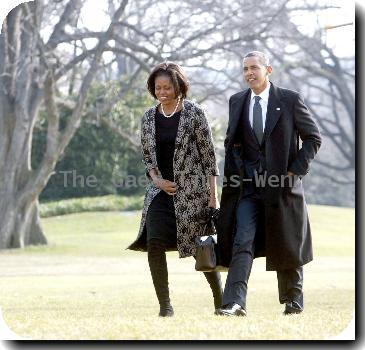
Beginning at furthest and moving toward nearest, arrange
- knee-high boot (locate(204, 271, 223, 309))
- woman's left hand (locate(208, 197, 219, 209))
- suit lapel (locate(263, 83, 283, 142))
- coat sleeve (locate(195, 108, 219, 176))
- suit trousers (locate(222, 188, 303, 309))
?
knee-high boot (locate(204, 271, 223, 309))
woman's left hand (locate(208, 197, 219, 209))
coat sleeve (locate(195, 108, 219, 176))
suit lapel (locate(263, 83, 283, 142))
suit trousers (locate(222, 188, 303, 309))

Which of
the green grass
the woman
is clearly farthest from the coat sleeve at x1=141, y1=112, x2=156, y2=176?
the green grass

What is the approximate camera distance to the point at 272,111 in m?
7.90

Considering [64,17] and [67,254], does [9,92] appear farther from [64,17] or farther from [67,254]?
[67,254]

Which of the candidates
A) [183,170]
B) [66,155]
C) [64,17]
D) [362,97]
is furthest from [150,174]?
[66,155]

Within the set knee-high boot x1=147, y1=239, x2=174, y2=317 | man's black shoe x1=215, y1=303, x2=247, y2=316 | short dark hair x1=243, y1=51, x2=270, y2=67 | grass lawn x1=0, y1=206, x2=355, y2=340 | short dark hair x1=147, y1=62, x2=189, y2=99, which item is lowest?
grass lawn x1=0, y1=206, x2=355, y2=340

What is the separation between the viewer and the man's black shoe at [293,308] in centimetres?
804

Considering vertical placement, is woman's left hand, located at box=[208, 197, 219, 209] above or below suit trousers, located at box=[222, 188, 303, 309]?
above

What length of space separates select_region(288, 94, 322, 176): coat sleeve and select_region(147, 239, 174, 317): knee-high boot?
1.16 meters

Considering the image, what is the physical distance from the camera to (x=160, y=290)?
7746 mm

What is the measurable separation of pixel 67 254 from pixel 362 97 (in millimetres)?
18210

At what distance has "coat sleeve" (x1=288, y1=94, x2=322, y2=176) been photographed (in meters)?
7.86

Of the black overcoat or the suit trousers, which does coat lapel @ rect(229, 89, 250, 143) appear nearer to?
the black overcoat

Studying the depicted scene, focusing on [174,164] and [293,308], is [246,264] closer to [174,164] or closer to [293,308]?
[293,308]

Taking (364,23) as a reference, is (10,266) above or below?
below
